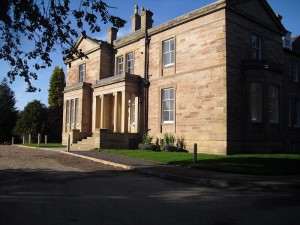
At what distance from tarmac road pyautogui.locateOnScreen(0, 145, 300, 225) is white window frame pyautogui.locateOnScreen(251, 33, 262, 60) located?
13865 millimetres

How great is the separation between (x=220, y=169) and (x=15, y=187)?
23.8 feet

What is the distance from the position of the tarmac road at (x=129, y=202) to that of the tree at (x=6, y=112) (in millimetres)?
35650

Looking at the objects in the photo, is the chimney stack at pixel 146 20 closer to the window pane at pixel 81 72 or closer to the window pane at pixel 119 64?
the window pane at pixel 119 64

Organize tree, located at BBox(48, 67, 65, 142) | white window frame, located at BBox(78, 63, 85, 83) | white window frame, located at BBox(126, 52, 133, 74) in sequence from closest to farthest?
white window frame, located at BBox(126, 52, 133, 74), white window frame, located at BBox(78, 63, 85, 83), tree, located at BBox(48, 67, 65, 142)

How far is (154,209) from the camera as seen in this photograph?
6.47 metres

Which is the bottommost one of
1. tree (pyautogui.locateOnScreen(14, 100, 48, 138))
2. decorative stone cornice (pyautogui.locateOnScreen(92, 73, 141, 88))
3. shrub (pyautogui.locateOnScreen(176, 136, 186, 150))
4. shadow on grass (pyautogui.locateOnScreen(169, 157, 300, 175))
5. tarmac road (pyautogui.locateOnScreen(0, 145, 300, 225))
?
tarmac road (pyautogui.locateOnScreen(0, 145, 300, 225))

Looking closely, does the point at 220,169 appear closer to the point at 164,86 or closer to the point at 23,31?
the point at 23,31

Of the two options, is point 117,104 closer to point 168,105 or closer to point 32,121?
point 168,105

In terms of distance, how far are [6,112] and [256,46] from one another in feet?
122

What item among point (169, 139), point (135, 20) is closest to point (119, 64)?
point (135, 20)

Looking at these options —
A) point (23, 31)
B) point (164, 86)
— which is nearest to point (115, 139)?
point (164, 86)

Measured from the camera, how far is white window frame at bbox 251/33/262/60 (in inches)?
825

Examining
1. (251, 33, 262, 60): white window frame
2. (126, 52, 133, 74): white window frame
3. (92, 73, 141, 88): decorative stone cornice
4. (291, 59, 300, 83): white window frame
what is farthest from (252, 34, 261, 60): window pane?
(126, 52, 133, 74): white window frame

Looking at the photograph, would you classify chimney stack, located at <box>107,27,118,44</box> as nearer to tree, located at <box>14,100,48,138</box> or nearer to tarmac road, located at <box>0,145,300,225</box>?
tree, located at <box>14,100,48,138</box>
